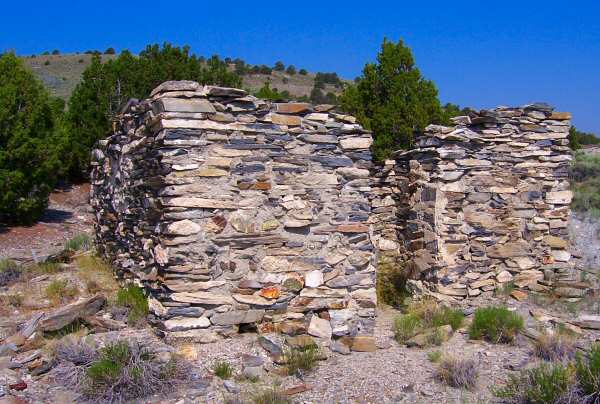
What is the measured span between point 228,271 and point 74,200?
13.5m

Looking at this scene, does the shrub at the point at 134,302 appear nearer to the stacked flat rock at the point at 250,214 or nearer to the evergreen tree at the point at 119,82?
the stacked flat rock at the point at 250,214

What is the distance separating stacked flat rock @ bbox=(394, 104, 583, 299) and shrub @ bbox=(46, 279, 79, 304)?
4.47m

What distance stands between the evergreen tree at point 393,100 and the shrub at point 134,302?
860cm

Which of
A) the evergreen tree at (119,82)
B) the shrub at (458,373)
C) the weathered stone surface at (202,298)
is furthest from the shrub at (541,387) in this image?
the evergreen tree at (119,82)

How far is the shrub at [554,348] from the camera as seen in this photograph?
16.1 ft

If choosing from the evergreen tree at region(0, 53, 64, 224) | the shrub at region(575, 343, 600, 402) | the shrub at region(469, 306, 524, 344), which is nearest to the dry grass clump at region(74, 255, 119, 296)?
the shrub at region(469, 306, 524, 344)

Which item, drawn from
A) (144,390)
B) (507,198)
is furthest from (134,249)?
(507,198)

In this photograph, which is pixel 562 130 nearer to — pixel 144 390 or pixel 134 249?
pixel 134 249

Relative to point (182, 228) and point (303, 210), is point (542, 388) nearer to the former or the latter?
point (303, 210)

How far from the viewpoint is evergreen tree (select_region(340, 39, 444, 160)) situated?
13797 mm

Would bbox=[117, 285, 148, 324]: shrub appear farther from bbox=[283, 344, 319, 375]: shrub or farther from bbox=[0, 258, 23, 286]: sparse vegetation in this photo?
bbox=[0, 258, 23, 286]: sparse vegetation

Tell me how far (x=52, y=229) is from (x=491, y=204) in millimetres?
10860

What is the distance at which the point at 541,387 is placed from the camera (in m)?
3.87

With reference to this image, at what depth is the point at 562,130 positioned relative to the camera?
7.57 metres
